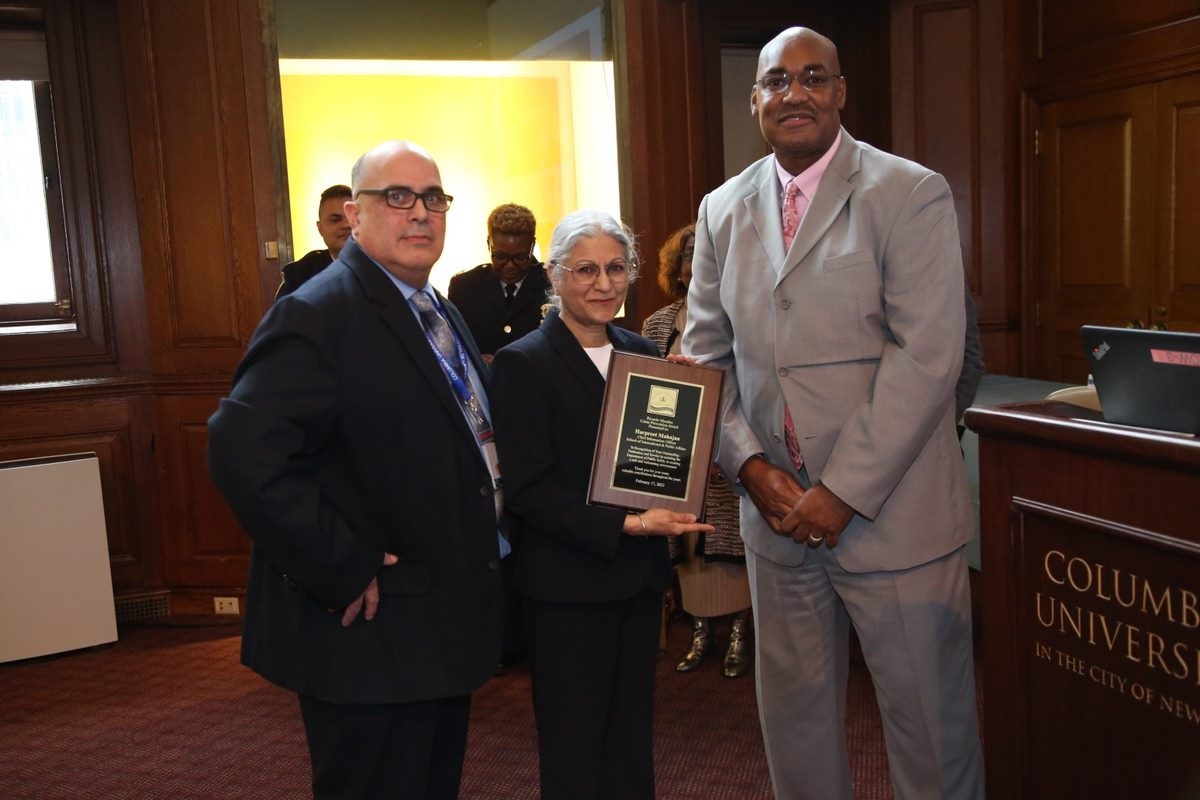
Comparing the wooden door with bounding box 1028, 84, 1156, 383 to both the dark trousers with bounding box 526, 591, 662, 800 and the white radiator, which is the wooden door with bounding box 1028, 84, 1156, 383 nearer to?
the dark trousers with bounding box 526, 591, 662, 800

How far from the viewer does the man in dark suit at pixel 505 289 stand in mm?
4246

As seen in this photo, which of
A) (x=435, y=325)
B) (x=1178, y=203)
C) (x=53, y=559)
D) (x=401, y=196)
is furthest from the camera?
(x=1178, y=203)

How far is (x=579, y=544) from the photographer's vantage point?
206cm

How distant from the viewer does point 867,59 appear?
583cm

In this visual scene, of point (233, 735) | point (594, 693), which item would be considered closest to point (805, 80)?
point (594, 693)

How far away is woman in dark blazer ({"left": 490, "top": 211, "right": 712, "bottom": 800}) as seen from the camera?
205cm

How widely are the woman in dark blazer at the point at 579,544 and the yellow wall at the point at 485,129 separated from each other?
338cm

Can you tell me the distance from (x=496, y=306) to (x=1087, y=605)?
2.96 metres

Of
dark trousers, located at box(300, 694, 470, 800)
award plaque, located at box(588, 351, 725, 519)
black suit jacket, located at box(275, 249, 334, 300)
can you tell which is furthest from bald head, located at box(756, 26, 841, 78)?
black suit jacket, located at box(275, 249, 334, 300)

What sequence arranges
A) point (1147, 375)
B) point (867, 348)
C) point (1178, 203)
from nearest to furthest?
point (1147, 375)
point (867, 348)
point (1178, 203)

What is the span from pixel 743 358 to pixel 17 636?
3.80m

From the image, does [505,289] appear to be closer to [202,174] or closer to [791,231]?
[202,174]

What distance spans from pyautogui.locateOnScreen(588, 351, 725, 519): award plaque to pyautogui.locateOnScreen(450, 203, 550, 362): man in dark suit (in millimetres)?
2189

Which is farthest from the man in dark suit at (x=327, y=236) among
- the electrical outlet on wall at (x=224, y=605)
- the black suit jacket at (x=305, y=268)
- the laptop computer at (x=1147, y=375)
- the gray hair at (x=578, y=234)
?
the laptop computer at (x=1147, y=375)
